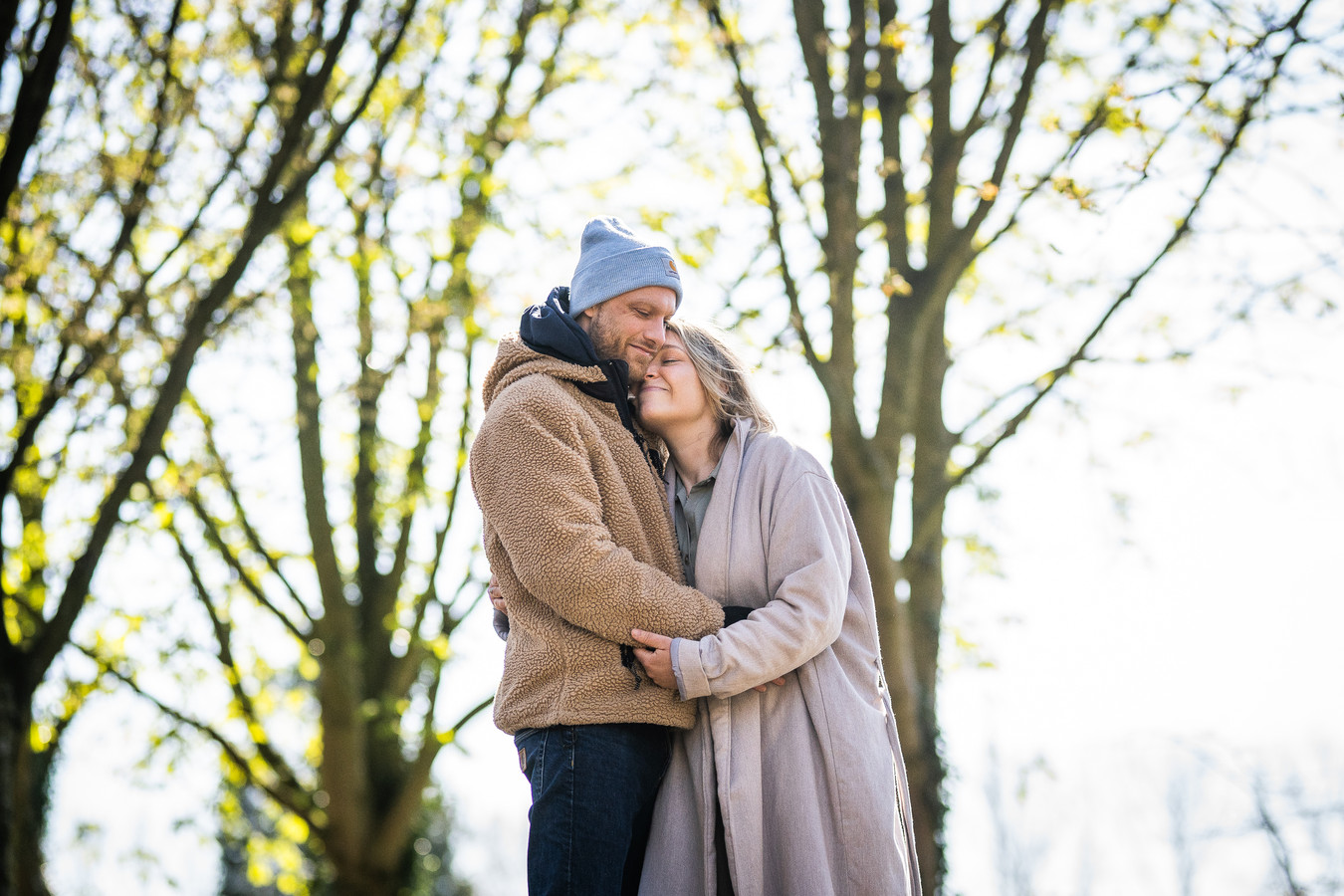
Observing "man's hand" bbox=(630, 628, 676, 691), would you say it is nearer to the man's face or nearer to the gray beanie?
the man's face

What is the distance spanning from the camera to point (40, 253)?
6340 mm

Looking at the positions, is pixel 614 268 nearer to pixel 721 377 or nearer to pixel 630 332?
pixel 630 332

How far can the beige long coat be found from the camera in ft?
7.81

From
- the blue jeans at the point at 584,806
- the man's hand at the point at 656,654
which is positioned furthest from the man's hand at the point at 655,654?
the blue jeans at the point at 584,806

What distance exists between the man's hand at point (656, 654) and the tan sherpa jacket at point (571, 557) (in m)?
0.03

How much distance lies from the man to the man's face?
0.08m

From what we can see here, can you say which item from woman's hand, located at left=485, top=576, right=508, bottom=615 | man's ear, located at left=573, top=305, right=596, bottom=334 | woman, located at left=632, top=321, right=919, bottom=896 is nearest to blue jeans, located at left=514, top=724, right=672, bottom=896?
woman, located at left=632, top=321, right=919, bottom=896

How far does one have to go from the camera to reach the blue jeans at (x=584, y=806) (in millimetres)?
2271

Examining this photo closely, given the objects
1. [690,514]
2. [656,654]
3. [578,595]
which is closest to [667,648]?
[656,654]

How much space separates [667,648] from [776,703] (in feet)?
1.11

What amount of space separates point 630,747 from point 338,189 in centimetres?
596

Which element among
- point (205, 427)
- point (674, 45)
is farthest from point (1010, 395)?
point (205, 427)

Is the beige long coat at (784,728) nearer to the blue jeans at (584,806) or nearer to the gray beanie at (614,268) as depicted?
the blue jeans at (584,806)

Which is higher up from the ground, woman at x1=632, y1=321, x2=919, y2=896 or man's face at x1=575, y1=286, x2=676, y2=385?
man's face at x1=575, y1=286, x2=676, y2=385
